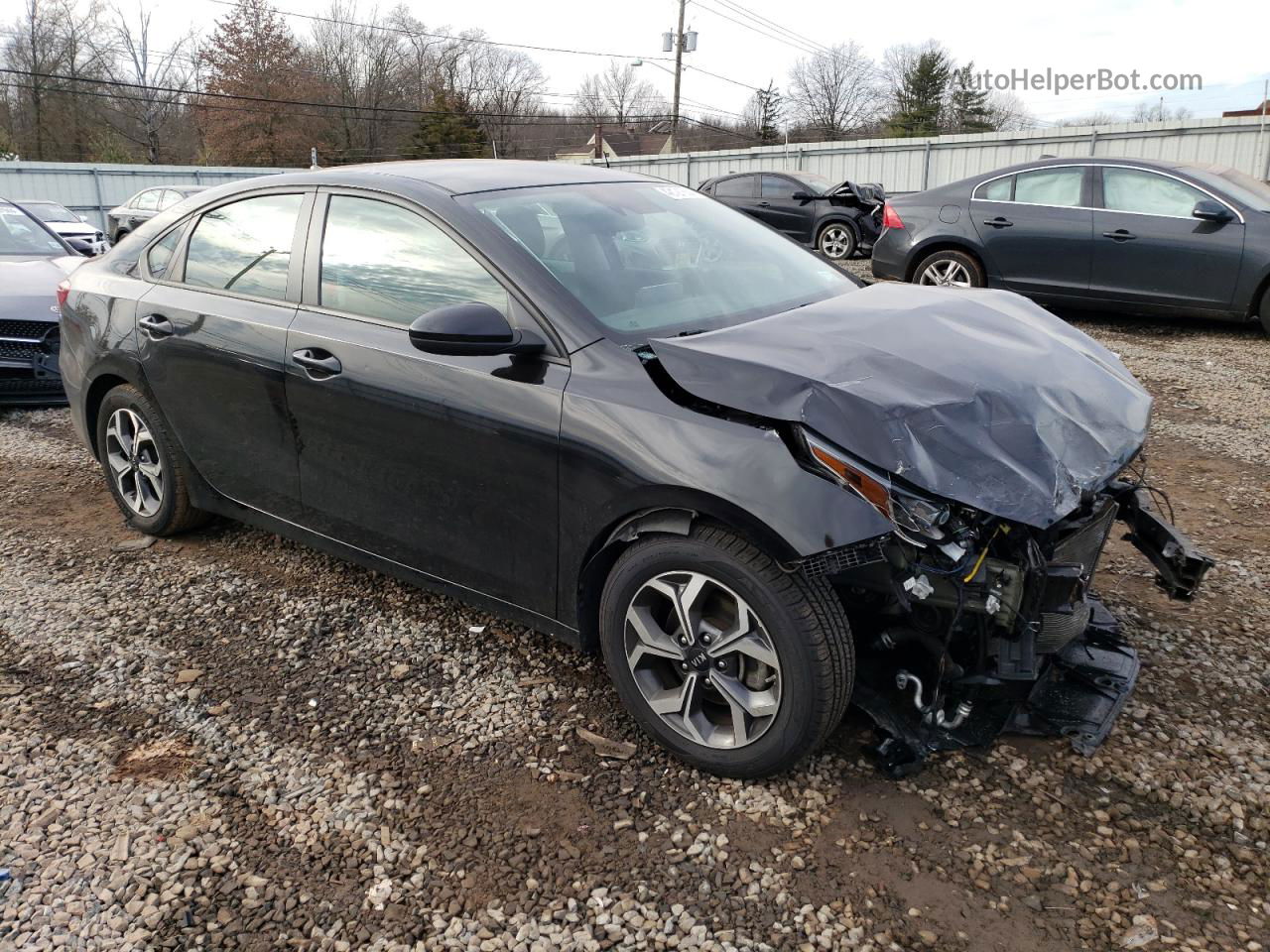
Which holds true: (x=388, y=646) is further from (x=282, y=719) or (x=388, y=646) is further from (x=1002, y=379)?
(x=1002, y=379)

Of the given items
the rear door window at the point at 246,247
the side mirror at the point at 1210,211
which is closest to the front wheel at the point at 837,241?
the side mirror at the point at 1210,211

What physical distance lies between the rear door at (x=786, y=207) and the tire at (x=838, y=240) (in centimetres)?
35

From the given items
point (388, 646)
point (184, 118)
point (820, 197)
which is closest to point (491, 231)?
point (388, 646)

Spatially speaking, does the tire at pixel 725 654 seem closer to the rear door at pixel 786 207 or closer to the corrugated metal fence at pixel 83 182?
the rear door at pixel 786 207

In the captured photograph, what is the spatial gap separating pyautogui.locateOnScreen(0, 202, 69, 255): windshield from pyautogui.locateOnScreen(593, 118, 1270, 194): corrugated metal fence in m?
9.31

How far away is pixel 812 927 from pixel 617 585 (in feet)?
3.36

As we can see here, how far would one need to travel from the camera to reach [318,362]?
3357mm

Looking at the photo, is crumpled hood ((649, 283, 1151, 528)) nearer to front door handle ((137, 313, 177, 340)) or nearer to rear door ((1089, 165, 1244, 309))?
front door handle ((137, 313, 177, 340))

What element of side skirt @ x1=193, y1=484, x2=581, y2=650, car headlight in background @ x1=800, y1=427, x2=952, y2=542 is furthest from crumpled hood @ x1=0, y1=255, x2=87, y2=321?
car headlight in background @ x1=800, y1=427, x2=952, y2=542

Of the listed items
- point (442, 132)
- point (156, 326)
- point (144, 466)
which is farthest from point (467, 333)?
point (442, 132)

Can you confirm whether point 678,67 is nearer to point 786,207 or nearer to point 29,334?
point 786,207

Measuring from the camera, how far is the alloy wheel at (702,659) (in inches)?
101

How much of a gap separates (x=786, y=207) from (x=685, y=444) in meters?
14.3

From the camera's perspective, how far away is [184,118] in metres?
47.2
